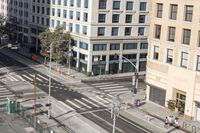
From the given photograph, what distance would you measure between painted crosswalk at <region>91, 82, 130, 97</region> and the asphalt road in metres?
6.36

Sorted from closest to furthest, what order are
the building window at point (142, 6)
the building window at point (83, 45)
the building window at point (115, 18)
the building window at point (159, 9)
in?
the building window at point (159, 9) → the building window at point (83, 45) → the building window at point (115, 18) → the building window at point (142, 6)

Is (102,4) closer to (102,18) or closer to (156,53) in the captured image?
(102,18)

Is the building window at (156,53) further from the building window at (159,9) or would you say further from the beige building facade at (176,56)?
the building window at (159,9)

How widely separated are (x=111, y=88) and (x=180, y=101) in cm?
1982

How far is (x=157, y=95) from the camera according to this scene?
7244 cm

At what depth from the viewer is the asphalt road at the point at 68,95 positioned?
60353 millimetres

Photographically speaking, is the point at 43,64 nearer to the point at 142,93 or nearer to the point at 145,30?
the point at 145,30

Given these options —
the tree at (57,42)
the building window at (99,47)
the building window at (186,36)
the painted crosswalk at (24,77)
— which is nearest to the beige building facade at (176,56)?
the building window at (186,36)

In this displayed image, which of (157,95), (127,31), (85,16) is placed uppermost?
(85,16)

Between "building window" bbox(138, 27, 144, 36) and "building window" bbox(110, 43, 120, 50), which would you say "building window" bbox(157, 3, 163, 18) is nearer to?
"building window" bbox(110, 43, 120, 50)

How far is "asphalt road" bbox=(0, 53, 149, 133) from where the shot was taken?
60.4 metres

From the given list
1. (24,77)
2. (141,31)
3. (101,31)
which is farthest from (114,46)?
(24,77)

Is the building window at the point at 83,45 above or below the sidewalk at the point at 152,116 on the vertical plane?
above

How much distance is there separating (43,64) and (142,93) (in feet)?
109
